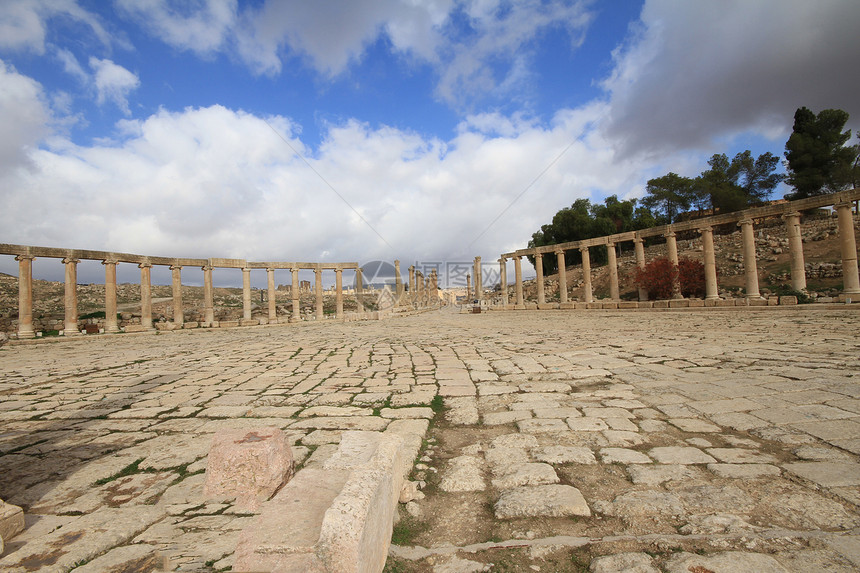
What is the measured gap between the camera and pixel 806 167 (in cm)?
3412

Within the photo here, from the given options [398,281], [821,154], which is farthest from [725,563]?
[821,154]

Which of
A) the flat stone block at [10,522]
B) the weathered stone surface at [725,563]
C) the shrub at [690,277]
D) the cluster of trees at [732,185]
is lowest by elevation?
the weathered stone surface at [725,563]

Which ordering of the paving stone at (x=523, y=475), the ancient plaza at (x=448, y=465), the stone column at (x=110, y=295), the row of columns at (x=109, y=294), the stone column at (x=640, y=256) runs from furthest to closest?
the stone column at (x=640, y=256) < the stone column at (x=110, y=295) < the row of columns at (x=109, y=294) < the paving stone at (x=523, y=475) < the ancient plaza at (x=448, y=465)

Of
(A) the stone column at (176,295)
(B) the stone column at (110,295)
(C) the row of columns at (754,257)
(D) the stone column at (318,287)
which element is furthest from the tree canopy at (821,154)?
(B) the stone column at (110,295)

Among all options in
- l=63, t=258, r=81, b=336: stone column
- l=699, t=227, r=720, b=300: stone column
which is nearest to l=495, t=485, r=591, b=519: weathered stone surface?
l=699, t=227, r=720, b=300: stone column

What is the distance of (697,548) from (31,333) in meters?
23.7

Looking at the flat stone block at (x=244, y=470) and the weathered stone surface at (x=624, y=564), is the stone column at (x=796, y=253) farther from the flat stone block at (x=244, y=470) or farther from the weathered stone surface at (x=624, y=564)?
the flat stone block at (x=244, y=470)

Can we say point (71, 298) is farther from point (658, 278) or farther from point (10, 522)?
point (658, 278)

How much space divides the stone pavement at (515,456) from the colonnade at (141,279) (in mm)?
13248

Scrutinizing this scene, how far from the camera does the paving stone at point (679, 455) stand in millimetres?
2916

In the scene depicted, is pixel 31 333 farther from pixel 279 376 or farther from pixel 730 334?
pixel 730 334

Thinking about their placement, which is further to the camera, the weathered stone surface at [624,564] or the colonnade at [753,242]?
the colonnade at [753,242]

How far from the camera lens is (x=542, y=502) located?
7.91ft

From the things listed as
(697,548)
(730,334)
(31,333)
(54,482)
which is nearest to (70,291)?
(31,333)
